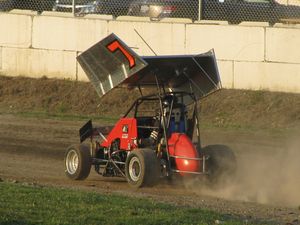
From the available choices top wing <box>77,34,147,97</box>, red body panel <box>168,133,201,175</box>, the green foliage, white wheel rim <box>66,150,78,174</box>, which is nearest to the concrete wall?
white wheel rim <box>66,150,78,174</box>

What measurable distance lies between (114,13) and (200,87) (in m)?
10.9

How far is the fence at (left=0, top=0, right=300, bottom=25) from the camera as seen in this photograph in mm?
21844

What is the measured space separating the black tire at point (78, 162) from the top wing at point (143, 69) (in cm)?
118

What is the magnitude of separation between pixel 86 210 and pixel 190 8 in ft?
45.1

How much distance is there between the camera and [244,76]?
20.2m

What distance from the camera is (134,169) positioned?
41.1 ft

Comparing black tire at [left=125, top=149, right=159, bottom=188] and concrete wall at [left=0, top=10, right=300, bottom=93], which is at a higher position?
concrete wall at [left=0, top=10, right=300, bottom=93]

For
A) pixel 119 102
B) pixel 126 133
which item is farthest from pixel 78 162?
pixel 119 102

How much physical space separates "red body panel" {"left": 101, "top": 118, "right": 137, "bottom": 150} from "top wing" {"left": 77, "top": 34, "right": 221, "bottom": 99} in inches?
21.6

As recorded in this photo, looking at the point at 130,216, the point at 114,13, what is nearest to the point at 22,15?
the point at 114,13

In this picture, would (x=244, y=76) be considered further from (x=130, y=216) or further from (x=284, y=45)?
(x=130, y=216)

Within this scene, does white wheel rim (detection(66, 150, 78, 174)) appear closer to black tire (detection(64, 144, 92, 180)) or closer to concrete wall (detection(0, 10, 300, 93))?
black tire (detection(64, 144, 92, 180))

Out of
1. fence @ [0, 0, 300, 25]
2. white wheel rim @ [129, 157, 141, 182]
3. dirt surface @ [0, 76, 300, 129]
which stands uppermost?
fence @ [0, 0, 300, 25]

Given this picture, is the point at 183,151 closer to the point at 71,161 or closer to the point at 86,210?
the point at 71,161
